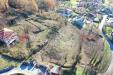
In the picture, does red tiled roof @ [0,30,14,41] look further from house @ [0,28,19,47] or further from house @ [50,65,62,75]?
house @ [50,65,62,75]

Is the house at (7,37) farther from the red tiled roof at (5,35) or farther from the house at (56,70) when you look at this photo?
the house at (56,70)

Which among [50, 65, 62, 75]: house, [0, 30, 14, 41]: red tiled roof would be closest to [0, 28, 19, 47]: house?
[0, 30, 14, 41]: red tiled roof

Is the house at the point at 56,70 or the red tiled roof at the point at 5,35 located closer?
the house at the point at 56,70

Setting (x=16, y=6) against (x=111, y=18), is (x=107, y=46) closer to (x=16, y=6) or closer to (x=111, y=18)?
(x=111, y=18)

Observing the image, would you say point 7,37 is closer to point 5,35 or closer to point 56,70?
point 5,35

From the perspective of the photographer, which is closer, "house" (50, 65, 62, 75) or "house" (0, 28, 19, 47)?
"house" (50, 65, 62, 75)

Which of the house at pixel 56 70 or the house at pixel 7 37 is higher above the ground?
the house at pixel 7 37

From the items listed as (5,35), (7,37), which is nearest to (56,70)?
(7,37)

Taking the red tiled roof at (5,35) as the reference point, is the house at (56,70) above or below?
below

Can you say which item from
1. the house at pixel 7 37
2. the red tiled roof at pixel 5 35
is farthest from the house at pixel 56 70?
the red tiled roof at pixel 5 35
